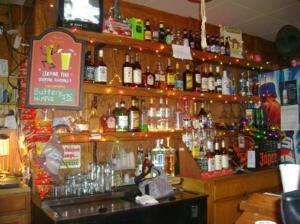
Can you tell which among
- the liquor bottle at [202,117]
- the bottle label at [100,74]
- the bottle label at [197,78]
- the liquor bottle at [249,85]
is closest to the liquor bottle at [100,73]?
the bottle label at [100,74]

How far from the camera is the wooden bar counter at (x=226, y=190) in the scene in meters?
2.74

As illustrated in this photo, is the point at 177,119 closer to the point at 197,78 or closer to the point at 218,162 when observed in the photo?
the point at 197,78

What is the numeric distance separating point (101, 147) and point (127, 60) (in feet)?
2.89

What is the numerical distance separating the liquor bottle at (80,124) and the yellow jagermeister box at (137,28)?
0.90 m

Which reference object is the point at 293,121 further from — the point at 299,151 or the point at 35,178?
the point at 35,178

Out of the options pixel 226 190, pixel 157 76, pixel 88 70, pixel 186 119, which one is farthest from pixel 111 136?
pixel 226 190

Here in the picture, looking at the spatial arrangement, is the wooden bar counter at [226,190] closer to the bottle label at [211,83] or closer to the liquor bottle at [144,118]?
the liquor bottle at [144,118]

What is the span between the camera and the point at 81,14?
2527mm

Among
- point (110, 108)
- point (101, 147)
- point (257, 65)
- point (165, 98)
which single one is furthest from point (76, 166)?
point (257, 65)

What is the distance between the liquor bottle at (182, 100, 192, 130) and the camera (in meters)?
3.19

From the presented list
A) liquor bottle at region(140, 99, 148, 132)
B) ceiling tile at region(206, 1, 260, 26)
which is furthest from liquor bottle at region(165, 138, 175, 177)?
ceiling tile at region(206, 1, 260, 26)

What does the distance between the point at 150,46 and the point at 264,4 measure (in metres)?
1.37

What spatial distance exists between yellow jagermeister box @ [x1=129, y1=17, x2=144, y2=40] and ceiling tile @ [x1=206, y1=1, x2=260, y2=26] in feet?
2.77

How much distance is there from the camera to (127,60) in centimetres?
290
